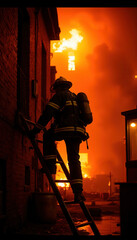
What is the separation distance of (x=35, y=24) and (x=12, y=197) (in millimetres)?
5317

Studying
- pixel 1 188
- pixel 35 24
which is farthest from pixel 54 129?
pixel 35 24

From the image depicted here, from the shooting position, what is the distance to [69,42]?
58.1 ft

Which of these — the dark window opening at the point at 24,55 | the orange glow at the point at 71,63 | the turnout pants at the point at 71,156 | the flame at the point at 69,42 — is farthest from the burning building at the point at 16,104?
the orange glow at the point at 71,63

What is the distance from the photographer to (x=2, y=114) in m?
6.21

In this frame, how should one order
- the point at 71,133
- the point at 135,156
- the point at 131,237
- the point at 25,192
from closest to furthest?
the point at 131,237, the point at 71,133, the point at 25,192, the point at 135,156

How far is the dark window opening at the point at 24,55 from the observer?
8453 mm

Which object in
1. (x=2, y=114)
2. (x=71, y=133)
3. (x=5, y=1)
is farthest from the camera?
(x=2, y=114)

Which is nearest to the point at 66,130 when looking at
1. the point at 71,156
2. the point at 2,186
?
the point at 71,156

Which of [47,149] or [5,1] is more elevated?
[5,1]

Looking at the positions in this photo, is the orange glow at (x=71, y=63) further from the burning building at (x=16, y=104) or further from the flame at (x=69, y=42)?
the burning building at (x=16, y=104)

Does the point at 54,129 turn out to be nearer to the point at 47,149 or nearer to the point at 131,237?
the point at 47,149

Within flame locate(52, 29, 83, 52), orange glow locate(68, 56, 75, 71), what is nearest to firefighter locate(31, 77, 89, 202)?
flame locate(52, 29, 83, 52)

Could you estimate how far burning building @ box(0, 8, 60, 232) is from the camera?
21.0 ft

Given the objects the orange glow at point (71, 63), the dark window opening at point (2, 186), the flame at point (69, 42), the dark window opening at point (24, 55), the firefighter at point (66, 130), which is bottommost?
the dark window opening at point (2, 186)
